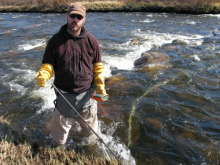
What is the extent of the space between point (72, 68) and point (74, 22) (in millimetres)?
748

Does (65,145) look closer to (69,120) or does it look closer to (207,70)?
(69,120)

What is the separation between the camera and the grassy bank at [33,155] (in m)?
3.78

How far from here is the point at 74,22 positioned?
11.0 ft

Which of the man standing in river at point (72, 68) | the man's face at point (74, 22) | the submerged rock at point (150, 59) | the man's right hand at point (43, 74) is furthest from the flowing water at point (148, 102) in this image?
the man's face at point (74, 22)

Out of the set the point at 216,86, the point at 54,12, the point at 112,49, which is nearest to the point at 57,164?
the point at 216,86

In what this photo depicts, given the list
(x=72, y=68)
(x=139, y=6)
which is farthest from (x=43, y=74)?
(x=139, y=6)

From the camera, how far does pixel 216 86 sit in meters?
7.68

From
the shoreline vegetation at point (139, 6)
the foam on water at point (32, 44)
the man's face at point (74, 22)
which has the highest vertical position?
the man's face at point (74, 22)

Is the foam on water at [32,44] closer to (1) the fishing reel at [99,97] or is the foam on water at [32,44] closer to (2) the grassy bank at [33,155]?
(2) the grassy bank at [33,155]

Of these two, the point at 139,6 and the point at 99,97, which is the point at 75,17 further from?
the point at 139,6

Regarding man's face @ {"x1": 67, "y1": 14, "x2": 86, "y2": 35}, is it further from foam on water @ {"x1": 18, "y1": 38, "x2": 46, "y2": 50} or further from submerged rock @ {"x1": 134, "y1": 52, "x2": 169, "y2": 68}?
foam on water @ {"x1": 18, "y1": 38, "x2": 46, "y2": 50}

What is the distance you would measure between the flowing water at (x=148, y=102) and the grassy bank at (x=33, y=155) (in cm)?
52

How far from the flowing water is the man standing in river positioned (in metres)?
1.19

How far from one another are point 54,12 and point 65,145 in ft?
110
